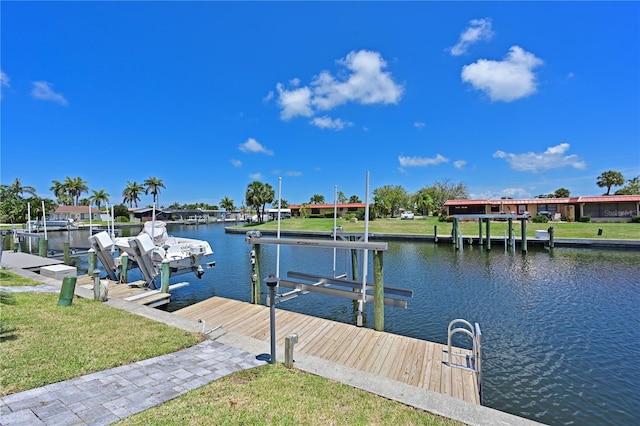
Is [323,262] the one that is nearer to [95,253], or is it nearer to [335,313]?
[335,313]

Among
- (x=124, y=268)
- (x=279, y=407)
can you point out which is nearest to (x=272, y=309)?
(x=279, y=407)

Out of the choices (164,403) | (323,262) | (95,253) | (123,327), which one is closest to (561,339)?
(164,403)

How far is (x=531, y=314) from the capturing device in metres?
8.57

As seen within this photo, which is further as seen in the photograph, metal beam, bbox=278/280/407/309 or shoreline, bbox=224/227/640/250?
shoreline, bbox=224/227/640/250

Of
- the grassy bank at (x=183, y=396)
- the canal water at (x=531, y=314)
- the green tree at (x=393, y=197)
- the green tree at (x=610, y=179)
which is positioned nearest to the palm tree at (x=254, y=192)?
the green tree at (x=393, y=197)

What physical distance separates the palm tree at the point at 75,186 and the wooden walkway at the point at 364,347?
74.9 meters

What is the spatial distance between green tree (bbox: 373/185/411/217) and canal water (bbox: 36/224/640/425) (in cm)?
3286

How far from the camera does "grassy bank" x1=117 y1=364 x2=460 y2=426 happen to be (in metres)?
3.00

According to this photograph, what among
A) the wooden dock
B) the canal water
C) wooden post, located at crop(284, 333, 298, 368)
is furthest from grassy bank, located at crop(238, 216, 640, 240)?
wooden post, located at crop(284, 333, 298, 368)

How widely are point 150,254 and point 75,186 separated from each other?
232 ft

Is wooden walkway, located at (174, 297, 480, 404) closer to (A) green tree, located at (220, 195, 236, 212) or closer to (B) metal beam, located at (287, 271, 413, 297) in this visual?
(B) metal beam, located at (287, 271, 413, 297)

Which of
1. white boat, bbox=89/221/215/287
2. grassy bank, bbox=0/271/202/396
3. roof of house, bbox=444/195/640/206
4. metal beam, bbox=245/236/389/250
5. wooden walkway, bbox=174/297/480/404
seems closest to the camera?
grassy bank, bbox=0/271/202/396

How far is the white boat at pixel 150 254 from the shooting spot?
420 inches

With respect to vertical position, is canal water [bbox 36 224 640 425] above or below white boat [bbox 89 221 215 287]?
below
